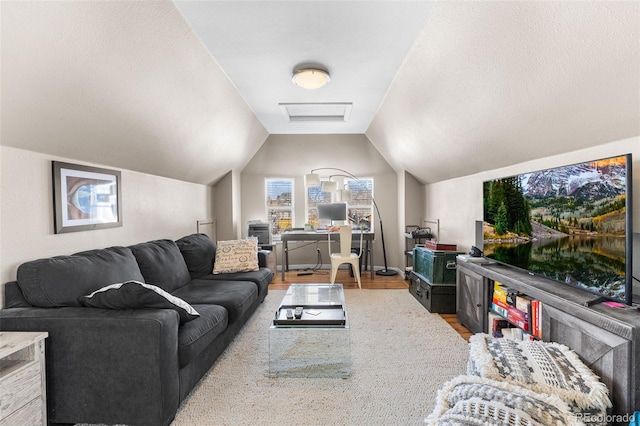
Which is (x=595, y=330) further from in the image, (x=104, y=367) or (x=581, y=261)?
(x=104, y=367)

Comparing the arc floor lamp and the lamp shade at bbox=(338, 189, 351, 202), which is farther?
the lamp shade at bbox=(338, 189, 351, 202)

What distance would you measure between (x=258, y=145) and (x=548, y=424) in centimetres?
500

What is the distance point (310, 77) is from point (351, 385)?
8.36 ft

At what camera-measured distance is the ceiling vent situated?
3951mm

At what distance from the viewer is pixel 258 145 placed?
5434mm

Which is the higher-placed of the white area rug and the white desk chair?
the white desk chair

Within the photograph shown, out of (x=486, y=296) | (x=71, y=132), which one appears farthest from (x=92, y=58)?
(x=486, y=296)

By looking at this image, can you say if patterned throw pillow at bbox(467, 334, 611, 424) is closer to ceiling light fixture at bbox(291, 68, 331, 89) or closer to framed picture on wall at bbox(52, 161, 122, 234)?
ceiling light fixture at bbox(291, 68, 331, 89)

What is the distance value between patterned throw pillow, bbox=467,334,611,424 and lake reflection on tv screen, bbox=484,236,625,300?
1.34 ft

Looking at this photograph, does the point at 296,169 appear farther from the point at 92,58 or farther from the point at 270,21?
→ the point at 92,58

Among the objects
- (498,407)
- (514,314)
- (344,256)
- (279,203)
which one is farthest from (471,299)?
(279,203)

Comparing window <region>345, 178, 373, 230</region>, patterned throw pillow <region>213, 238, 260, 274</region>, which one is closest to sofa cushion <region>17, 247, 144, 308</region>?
patterned throw pillow <region>213, 238, 260, 274</region>

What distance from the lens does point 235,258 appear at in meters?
3.77

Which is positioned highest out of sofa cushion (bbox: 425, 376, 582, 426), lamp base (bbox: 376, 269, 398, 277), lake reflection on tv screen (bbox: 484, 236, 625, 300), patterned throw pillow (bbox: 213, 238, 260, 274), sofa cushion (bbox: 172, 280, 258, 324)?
lake reflection on tv screen (bbox: 484, 236, 625, 300)
